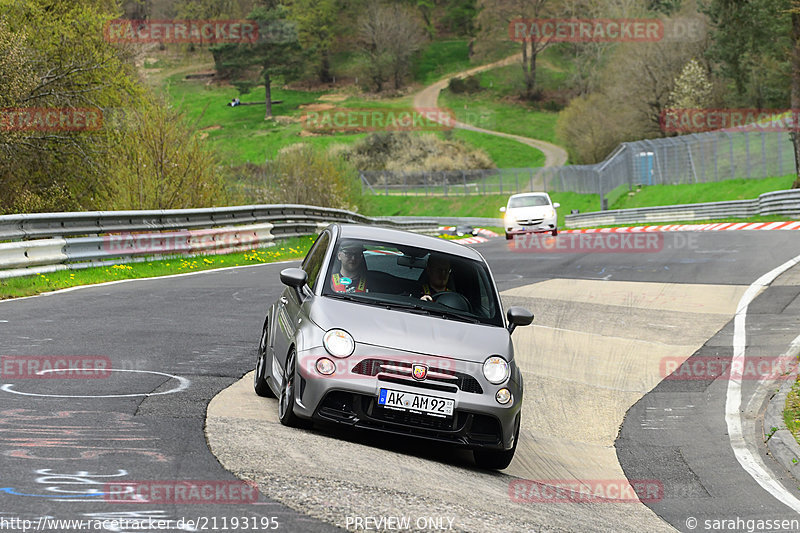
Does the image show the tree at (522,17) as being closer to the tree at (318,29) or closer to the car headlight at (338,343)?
the tree at (318,29)

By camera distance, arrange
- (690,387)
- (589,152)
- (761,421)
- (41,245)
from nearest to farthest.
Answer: (761,421)
(690,387)
(41,245)
(589,152)

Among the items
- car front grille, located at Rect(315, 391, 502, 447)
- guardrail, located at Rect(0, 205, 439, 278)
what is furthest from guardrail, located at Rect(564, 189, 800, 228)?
car front grille, located at Rect(315, 391, 502, 447)

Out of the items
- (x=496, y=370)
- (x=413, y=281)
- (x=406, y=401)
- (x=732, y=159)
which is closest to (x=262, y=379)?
(x=413, y=281)

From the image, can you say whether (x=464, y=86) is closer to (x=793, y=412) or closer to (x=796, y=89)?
(x=796, y=89)

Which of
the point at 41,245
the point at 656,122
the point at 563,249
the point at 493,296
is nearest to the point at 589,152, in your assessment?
the point at 656,122

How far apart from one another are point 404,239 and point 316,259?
2.57 ft

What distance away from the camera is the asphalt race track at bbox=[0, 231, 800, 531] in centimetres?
552

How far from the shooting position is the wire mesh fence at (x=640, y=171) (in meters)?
48.2

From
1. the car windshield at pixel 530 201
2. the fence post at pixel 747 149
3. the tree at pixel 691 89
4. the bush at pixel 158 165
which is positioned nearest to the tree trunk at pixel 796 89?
the fence post at pixel 747 149

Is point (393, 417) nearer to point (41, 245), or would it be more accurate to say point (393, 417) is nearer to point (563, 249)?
point (41, 245)

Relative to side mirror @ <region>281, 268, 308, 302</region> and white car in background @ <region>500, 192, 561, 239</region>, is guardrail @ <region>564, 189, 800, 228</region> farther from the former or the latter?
side mirror @ <region>281, 268, 308, 302</region>

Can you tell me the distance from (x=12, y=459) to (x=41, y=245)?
11.6m

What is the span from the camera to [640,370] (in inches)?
498

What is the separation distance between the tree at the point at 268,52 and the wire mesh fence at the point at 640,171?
44473 millimetres
